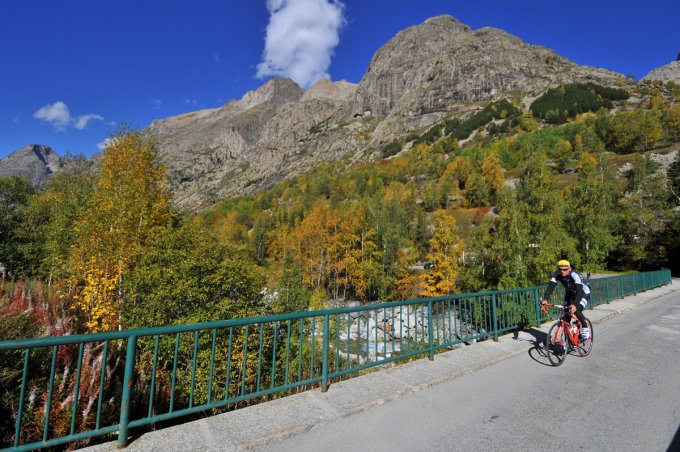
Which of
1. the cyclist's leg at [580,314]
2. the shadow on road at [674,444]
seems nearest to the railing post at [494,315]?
the cyclist's leg at [580,314]

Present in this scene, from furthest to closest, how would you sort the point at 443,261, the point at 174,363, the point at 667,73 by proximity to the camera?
the point at 667,73, the point at 443,261, the point at 174,363

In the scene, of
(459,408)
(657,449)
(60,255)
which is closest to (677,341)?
(657,449)

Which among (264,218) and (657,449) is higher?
(264,218)

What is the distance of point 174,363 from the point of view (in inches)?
144

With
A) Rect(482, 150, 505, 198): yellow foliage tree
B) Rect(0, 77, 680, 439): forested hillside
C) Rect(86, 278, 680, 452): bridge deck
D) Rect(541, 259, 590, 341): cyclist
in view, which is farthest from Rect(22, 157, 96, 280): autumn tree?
→ Rect(482, 150, 505, 198): yellow foliage tree

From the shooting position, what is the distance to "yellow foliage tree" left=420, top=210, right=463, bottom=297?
32.5 m

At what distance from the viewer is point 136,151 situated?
55.8ft

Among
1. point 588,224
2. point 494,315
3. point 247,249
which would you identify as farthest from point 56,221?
point 588,224

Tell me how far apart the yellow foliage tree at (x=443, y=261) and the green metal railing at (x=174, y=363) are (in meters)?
16.6

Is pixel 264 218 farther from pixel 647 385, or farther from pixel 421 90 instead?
pixel 421 90

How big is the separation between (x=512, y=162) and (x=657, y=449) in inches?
4344

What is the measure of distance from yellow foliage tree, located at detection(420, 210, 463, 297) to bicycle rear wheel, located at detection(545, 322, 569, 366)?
25.3m

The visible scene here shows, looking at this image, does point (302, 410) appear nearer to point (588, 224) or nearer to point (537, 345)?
point (537, 345)

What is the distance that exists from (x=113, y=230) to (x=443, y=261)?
27.5m
